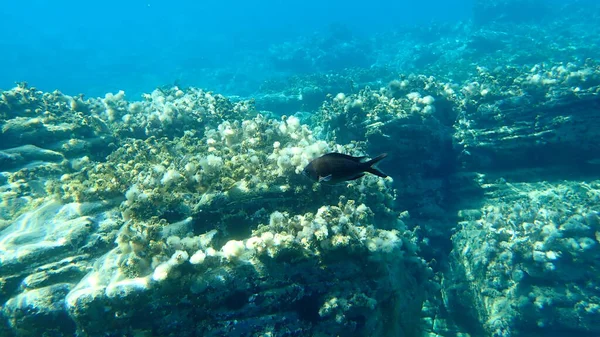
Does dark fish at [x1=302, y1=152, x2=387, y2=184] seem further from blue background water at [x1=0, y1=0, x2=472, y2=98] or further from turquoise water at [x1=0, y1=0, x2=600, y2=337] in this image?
blue background water at [x1=0, y1=0, x2=472, y2=98]

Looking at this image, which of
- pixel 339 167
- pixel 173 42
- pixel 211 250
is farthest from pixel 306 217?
pixel 173 42

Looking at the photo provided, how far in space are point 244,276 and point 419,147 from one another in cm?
659

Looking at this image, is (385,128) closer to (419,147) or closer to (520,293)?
(419,147)

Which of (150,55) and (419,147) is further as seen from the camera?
(150,55)

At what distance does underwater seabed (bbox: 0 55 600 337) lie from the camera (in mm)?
4305

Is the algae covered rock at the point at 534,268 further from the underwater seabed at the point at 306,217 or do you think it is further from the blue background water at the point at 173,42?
the blue background water at the point at 173,42

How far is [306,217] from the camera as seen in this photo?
4.86 m

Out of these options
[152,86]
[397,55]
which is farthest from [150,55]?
[397,55]

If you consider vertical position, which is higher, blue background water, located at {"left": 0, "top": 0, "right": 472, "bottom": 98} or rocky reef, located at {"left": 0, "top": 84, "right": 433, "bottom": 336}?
blue background water, located at {"left": 0, "top": 0, "right": 472, "bottom": 98}

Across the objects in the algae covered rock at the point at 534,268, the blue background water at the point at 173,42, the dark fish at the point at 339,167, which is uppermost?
the blue background water at the point at 173,42

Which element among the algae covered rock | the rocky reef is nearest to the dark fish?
the rocky reef

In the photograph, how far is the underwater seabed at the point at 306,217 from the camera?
430 cm

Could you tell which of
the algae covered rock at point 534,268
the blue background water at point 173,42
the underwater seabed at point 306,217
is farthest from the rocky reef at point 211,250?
the blue background water at point 173,42

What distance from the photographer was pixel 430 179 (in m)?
9.06
